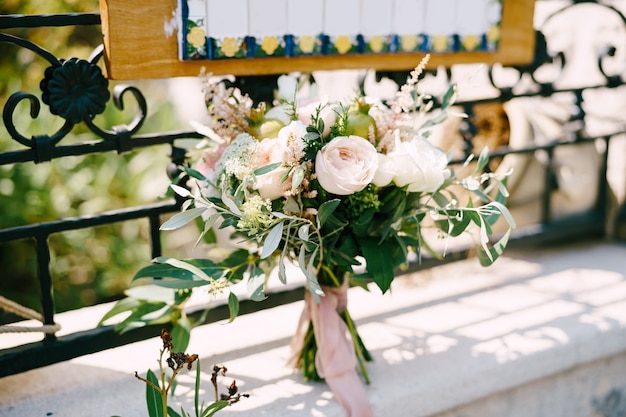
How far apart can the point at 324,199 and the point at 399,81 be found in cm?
69

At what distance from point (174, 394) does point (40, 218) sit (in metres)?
1.92

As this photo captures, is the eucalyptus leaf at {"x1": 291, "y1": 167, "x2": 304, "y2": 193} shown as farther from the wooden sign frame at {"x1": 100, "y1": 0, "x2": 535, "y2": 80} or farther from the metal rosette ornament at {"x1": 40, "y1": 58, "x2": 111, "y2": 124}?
the metal rosette ornament at {"x1": 40, "y1": 58, "x2": 111, "y2": 124}

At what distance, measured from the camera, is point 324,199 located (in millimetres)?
1379

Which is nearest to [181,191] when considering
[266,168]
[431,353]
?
[266,168]

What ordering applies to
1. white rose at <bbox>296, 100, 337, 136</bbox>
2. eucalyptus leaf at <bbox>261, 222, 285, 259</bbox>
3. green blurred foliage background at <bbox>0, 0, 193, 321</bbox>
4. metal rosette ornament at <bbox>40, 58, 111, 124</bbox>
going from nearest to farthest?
eucalyptus leaf at <bbox>261, 222, 285, 259</bbox> → white rose at <bbox>296, 100, 337, 136</bbox> → metal rosette ornament at <bbox>40, 58, 111, 124</bbox> → green blurred foliage background at <bbox>0, 0, 193, 321</bbox>

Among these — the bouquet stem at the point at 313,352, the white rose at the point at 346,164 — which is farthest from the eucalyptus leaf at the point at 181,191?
the bouquet stem at the point at 313,352

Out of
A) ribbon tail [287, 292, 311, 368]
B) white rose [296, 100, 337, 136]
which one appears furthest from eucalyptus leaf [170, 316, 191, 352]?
white rose [296, 100, 337, 136]

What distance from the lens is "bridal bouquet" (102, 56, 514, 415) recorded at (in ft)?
4.32

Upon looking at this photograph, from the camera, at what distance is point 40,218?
10.6ft

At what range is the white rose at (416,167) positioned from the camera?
1.38 meters

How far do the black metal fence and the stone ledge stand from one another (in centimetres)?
9

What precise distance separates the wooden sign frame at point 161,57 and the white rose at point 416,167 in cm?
44

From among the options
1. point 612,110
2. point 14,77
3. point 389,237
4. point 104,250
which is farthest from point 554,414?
point 14,77

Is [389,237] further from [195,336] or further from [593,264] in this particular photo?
[593,264]
